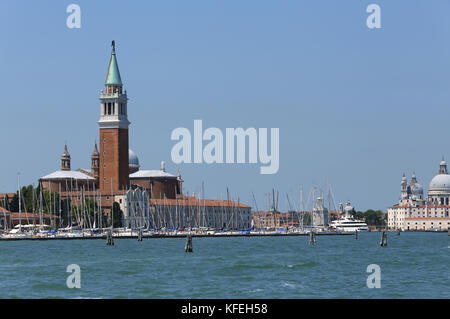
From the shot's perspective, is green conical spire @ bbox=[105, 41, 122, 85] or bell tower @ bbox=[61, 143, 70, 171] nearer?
green conical spire @ bbox=[105, 41, 122, 85]

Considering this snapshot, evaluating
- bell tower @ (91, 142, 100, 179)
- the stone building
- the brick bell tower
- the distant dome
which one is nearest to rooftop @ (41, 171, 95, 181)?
the stone building

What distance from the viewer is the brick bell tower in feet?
396

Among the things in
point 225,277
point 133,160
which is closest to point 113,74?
point 133,160

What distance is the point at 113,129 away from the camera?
396 feet

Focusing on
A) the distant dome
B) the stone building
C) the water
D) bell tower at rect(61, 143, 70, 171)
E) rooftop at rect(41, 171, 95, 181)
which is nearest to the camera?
the water

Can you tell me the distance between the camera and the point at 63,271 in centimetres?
4097

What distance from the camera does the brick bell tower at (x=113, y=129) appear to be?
120625mm

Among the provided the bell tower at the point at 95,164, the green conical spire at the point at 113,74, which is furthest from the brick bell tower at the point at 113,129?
the bell tower at the point at 95,164

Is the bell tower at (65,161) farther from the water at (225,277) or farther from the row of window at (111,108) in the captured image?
the water at (225,277)

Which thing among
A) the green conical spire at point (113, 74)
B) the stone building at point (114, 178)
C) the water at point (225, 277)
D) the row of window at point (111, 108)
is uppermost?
the green conical spire at point (113, 74)

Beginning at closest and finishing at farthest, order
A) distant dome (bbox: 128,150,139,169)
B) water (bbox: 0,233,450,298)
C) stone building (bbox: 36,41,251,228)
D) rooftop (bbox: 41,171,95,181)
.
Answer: water (bbox: 0,233,450,298) → stone building (bbox: 36,41,251,228) → rooftop (bbox: 41,171,95,181) → distant dome (bbox: 128,150,139,169)

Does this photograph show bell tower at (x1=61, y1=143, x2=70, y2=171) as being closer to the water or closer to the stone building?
the stone building

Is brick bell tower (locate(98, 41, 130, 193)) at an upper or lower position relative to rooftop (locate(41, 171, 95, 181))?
upper

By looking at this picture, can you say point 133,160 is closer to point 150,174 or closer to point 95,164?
point 150,174
